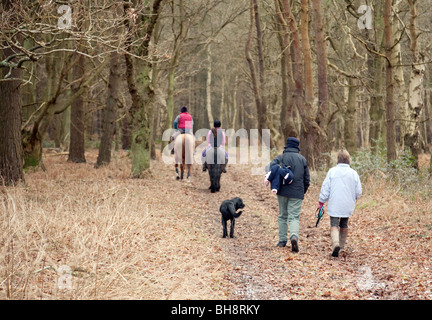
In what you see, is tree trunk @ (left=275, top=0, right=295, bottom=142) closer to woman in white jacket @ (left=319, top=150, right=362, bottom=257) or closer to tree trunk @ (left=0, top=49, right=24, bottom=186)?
tree trunk @ (left=0, top=49, right=24, bottom=186)

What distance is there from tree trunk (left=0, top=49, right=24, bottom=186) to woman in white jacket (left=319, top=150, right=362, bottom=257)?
8.38 metres

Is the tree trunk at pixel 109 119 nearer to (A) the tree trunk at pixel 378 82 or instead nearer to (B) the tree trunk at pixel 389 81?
(A) the tree trunk at pixel 378 82

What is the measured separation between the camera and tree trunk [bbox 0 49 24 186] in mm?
12102

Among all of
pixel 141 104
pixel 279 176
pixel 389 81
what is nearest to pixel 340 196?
pixel 279 176

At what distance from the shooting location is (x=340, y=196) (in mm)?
7965

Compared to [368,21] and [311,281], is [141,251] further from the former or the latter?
[368,21]

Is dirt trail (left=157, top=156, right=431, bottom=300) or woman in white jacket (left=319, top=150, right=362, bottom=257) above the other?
woman in white jacket (left=319, top=150, right=362, bottom=257)

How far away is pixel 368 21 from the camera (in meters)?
19.6

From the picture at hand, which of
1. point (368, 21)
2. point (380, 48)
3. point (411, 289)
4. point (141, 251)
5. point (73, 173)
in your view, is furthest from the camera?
point (368, 21)

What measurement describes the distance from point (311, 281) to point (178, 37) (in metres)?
19.6

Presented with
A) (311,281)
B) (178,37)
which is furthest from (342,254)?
(178,37)

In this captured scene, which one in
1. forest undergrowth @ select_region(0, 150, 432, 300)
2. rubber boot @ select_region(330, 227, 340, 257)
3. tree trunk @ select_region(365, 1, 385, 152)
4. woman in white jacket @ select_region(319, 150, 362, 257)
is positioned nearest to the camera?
forest undergrowth @ select_region(0, 150, 432, 300)

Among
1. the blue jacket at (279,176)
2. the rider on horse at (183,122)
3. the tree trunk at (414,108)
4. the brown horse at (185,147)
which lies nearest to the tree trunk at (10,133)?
the rider on horse at (183,122)

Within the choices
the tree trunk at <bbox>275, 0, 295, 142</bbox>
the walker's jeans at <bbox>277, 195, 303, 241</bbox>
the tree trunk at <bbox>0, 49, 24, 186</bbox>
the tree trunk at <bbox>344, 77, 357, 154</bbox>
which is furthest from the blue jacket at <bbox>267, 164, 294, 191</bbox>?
the tree trunk at <bbox>344, 77, 357, 154</bbox>
